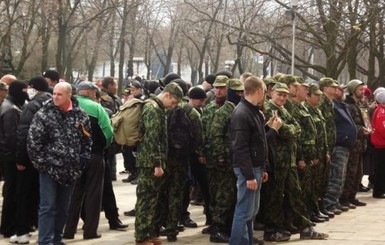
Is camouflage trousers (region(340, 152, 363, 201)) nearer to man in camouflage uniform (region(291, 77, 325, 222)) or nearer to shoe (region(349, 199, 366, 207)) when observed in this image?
shoe (region(349, 199, 366, 207))

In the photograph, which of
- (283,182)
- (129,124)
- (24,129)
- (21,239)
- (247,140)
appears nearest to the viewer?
(247,140)

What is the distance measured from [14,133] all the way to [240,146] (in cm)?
316

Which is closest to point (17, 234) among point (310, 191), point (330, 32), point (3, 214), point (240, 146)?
point (3, 214)

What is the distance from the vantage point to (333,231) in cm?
1116

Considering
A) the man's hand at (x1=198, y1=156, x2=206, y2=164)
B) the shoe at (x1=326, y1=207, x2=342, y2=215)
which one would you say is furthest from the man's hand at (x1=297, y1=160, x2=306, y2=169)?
the shoe at (x1=326, y1=207, x2=342, y2=215)

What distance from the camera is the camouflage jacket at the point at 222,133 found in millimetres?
9992

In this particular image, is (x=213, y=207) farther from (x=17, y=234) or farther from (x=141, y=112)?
(x=17, y=234)

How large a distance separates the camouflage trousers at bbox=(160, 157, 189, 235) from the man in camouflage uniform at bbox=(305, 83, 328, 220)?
7.88 ft

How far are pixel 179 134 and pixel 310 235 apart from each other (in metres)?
2.21

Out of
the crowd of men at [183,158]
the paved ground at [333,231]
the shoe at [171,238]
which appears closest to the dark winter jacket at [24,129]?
the crowd of men at [183,158]

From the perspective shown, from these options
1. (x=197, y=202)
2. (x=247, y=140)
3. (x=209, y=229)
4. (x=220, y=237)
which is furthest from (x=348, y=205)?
(x=247, y=140)

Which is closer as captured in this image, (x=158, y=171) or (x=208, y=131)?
(x=158, y=171)

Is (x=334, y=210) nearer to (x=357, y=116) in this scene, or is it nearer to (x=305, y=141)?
(x=357, y=116)

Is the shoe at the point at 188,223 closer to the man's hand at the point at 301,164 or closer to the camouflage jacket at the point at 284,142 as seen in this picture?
the man's hand at the point at 301,164
